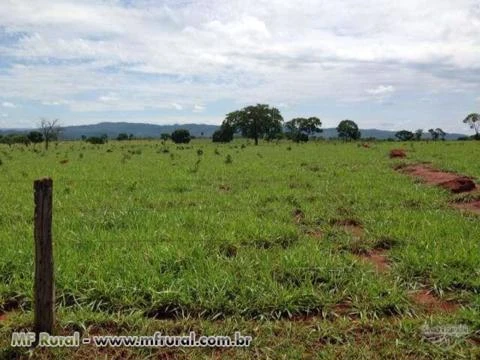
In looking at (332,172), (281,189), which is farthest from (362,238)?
(332,172)

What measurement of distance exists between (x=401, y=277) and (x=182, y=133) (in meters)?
87.0

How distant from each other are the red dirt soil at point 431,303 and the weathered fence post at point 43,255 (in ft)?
14.7

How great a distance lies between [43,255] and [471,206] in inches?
432

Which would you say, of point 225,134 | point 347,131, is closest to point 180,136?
point 225,134

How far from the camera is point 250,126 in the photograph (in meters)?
87.8

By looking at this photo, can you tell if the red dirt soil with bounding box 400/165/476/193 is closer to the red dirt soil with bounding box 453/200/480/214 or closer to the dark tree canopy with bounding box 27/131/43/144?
the red dirt soil with bounding box 453/200/480/214

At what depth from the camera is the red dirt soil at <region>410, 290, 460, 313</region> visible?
19.0 feet

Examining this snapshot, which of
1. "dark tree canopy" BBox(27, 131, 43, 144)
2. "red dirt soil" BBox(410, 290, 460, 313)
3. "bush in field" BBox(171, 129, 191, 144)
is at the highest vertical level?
"bush in field" BBox(171, 129, 191, 144)

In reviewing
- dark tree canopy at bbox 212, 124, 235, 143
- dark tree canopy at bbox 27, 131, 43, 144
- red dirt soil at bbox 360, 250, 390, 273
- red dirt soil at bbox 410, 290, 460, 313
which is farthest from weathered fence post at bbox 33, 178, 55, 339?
dark tree canopy at bbox 212, 124, 235, 143

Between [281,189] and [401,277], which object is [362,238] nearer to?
[401,277]

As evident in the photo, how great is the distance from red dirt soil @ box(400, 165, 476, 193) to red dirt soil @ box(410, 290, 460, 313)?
8830mm

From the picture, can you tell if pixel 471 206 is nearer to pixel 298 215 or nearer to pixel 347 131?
pixel 298 215

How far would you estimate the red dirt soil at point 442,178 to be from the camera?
556 inches

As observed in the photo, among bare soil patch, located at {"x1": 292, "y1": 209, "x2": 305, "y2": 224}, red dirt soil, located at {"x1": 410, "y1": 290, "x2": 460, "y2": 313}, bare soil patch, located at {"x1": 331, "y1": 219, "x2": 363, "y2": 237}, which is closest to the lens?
red dirt soil, located at {"x1": 410, "y1": 290, "x2": 460, "y2": 313}
